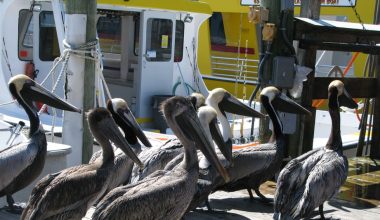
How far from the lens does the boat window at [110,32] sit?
1216cm

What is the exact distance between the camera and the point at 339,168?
18.5 ft

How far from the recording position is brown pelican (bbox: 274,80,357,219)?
5191 millimetres

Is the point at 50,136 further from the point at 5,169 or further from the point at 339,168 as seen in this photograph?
the point at 339,168

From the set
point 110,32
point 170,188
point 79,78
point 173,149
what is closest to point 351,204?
→ point 173,149

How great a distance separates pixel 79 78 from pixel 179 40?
550 cm

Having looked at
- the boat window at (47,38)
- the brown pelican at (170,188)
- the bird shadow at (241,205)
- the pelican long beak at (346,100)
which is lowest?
the bird shadow at (241,205)

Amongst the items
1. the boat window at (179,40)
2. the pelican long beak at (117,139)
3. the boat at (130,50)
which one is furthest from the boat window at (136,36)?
the pelican long beak at (117,139)

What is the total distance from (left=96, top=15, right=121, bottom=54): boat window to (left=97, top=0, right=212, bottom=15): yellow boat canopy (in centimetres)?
137

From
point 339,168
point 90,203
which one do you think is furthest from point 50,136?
point 339,168

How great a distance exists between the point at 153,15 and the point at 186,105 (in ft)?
22.6

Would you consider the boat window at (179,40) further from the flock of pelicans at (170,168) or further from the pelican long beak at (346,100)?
the pelican long beak at (346,100)

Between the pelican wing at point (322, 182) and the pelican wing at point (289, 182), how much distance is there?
0.19 feet

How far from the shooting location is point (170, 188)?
4.30 metres

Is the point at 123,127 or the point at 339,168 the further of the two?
the point at 123,127
